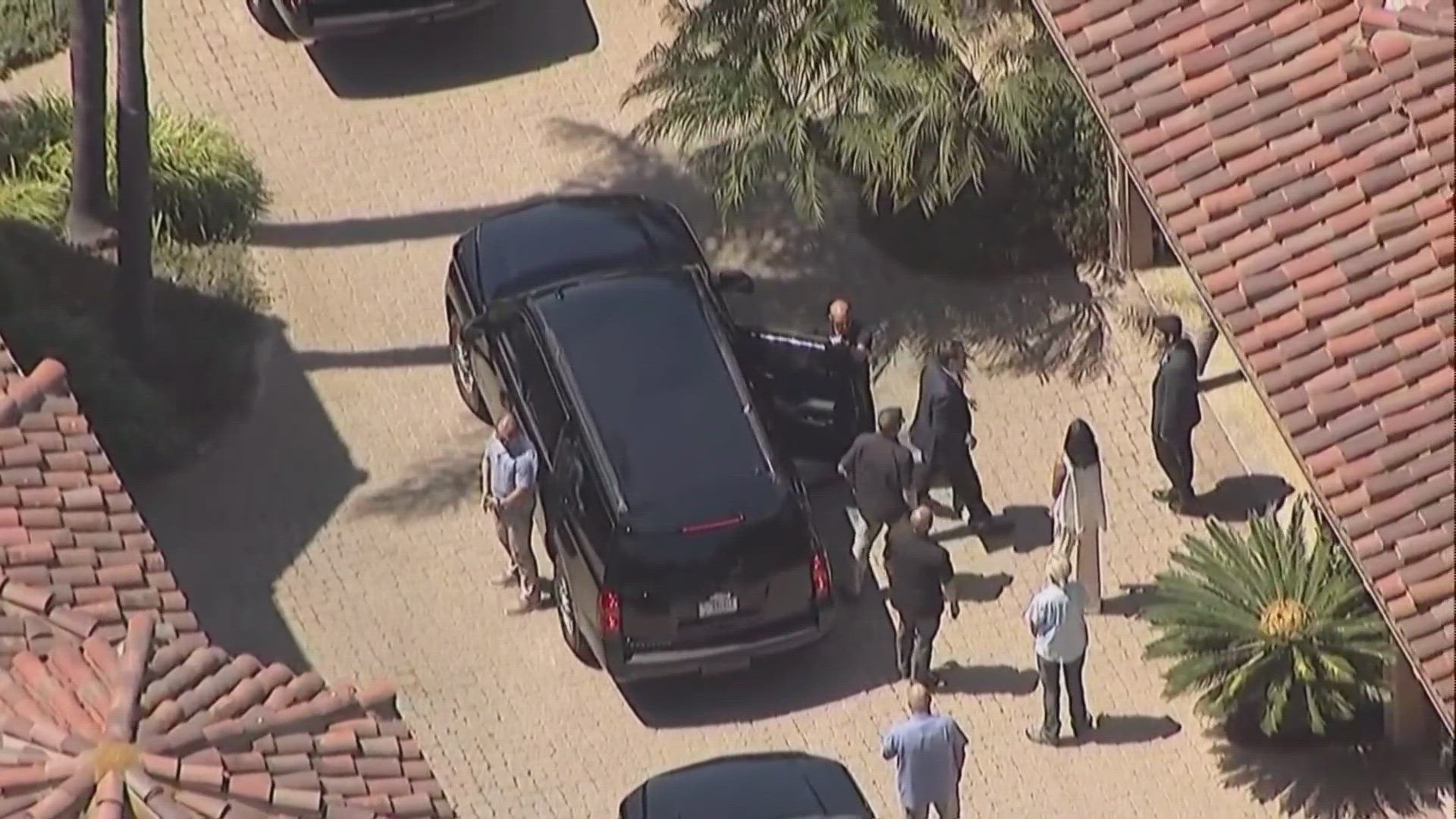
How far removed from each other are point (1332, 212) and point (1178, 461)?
15.8 ft

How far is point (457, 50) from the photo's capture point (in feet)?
87.3

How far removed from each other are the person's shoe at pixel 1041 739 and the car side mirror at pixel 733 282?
4210 millimetres

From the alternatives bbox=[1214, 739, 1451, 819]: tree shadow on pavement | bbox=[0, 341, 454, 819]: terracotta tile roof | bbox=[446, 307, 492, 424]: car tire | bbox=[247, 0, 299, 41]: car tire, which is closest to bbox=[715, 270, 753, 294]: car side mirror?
bbox=[446, 307, 492, 424]: car tire

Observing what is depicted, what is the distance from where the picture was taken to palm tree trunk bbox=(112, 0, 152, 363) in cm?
2247

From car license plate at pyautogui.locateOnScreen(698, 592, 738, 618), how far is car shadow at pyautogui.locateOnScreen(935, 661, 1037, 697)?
155cm

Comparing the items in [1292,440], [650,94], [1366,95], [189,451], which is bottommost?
[189,451]

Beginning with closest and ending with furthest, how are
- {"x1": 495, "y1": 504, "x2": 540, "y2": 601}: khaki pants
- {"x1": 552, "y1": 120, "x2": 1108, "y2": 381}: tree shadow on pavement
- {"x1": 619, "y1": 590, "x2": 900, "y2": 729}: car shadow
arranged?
1. {"x1": 619, "y1": 590, "x2": 900, "y2": 729}: car shadow
2. {"x1": 495, "y1": 504, "x2": 540, "y2": 601}: khaki pants
3. {"x1": 552, "y1": 120, "x2": 1108, "y2": 381}: tree shadow on pavement

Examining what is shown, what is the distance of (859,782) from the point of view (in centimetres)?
2038

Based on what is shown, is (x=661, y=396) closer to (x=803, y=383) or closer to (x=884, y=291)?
(x=803, y=383)

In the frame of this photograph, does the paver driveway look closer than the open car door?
Yes

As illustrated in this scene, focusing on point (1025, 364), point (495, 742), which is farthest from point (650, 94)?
point (495, 742)

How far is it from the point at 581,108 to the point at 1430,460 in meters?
10.6

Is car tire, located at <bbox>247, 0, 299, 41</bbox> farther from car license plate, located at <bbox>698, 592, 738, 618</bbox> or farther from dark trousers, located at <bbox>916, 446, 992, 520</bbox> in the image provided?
car license plate, located at <bbox>698, 592, 738, 618</bbox>

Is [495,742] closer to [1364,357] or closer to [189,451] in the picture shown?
[189,451]
